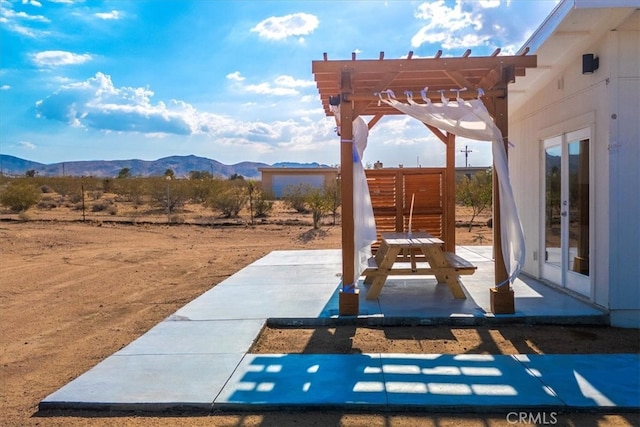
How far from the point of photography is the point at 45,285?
8258 millimetres

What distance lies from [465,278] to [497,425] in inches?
179

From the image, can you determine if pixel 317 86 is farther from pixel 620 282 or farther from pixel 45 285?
pixel 45 285

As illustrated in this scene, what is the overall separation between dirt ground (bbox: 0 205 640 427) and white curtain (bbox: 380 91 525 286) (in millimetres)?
812

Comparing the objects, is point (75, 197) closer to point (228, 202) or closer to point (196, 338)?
point (228, 202)

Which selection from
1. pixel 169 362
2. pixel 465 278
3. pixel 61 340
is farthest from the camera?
pixel 465 278

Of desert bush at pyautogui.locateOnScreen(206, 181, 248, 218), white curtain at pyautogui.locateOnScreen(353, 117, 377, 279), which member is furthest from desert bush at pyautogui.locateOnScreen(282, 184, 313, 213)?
white curtain at pyautogui.locateOnScreen(353, 117, 377, 279)

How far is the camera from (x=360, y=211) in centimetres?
589

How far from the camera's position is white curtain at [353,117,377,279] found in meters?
5.84

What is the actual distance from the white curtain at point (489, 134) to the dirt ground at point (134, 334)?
0.81 metres

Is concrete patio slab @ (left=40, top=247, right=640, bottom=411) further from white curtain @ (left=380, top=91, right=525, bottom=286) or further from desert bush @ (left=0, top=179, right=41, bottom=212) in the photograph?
desert bush @ (left=0, top=179, right=41, bottom=212)

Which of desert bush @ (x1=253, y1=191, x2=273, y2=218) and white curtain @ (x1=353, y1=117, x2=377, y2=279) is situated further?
desert bush @ (x1=253, y1=191, x2=273, y2=218)

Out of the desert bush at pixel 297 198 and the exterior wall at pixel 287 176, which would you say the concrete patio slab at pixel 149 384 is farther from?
the exterior wall at pixel 287 176

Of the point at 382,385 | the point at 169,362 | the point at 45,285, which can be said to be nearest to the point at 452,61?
the point at 382,385

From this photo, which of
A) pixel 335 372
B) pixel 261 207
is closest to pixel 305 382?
pixel 335 372
